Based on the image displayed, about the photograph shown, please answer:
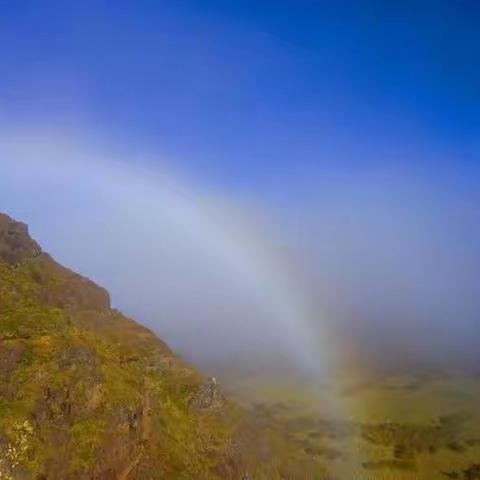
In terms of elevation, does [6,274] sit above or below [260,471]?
above

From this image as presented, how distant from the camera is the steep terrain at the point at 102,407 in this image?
4503 cm

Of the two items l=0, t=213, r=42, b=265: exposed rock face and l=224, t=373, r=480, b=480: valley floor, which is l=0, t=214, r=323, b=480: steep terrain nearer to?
l=0, t=213, r=42, b=265: exposed rock face

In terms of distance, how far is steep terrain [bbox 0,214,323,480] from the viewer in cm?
4503

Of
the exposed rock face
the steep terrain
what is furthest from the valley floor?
the exposed rock face

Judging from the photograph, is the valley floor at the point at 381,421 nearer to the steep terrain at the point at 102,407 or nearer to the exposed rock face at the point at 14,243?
the steep terrain at the point at 102,407

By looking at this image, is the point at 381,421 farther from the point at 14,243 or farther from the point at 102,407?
the point at 102,407

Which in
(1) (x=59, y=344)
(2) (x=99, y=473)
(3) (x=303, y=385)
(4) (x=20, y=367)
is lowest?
(2) (x=99, y=473)

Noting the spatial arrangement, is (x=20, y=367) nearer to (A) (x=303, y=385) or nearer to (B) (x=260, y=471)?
(B) (x=260, y=471)

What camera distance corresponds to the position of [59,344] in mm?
52594

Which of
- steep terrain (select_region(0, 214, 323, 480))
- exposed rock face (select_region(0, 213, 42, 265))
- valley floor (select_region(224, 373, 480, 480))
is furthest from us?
valley floor (select_region(224, 373, 480, 480))

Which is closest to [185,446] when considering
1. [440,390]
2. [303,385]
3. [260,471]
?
[260,471]

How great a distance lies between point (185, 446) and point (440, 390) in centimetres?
14668

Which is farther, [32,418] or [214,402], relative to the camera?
[214,402]

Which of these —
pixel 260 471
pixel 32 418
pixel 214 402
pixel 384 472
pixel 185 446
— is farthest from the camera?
pixel 384 472
